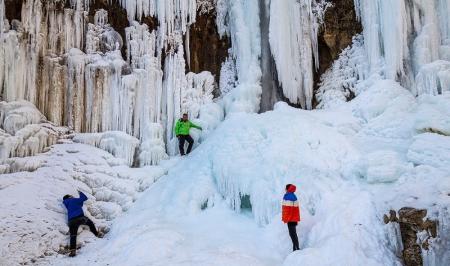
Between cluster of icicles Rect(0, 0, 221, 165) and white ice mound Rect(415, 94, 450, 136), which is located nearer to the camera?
white ice mound Rect(415, 94, 450, 136)

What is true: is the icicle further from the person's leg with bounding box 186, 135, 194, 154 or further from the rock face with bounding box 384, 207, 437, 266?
the rock face with bounding box 384, 207, 437, 266

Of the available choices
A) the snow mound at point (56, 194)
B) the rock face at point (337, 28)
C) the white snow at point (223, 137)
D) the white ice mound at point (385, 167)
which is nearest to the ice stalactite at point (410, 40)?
the white snow at point (223, 137)

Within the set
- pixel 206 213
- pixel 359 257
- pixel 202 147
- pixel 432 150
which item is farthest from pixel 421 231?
pixel 202 147

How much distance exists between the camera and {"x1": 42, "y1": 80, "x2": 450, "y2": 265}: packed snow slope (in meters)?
7.90

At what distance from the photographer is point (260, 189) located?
9828 millimetres

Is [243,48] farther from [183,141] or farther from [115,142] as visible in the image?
[115,142]

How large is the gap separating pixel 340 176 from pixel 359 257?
2.31 meters

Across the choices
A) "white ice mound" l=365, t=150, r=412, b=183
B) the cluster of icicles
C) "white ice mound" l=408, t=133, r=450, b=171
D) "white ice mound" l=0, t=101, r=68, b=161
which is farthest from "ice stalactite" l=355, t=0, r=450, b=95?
"white ice mound" l=0, t=101, r=68, b=161

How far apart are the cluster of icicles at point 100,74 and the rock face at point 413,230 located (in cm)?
670

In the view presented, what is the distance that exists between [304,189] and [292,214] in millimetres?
1143

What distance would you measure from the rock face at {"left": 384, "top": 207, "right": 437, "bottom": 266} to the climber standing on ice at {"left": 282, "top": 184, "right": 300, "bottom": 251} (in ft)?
5.54

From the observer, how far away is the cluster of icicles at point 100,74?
12391 mm

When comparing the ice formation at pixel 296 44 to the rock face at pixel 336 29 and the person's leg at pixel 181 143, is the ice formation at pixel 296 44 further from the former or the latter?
the person's leg at pixel 181 143

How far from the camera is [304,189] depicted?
9.40 m
